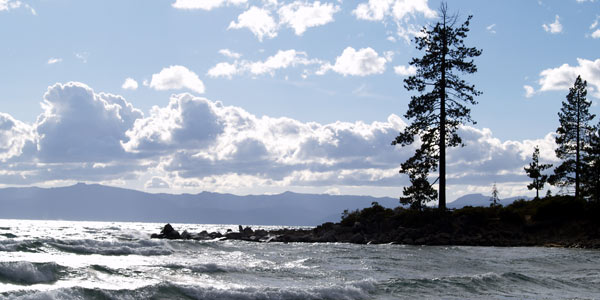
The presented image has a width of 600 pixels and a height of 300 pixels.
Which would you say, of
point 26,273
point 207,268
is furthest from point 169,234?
point 26,273

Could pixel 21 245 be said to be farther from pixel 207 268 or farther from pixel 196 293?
pixel 196 293

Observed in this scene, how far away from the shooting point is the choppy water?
12.0 metres

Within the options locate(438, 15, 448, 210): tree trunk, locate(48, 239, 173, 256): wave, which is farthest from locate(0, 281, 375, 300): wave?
locate(438, 15, 448, 210): tree trunk

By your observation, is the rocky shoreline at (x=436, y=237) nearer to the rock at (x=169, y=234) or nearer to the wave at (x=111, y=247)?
the rock at (x=169, y=234)

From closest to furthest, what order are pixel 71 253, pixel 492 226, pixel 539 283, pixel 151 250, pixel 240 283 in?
pixel 240 283
pixel 539 283
pixel 71 253
pixel 151 250
pixel 492 226

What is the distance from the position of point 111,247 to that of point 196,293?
439 inches

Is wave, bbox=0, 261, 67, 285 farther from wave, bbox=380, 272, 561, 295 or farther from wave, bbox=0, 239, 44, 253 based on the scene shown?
wave, bbox=380, 272, 561, 295

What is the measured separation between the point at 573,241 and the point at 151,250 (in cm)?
2244

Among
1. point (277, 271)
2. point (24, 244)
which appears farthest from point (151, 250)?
point (277, 271)

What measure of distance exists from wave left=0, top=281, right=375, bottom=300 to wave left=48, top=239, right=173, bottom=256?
9.23m

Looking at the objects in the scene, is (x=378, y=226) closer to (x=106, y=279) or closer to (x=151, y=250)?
(x=151, y=250)

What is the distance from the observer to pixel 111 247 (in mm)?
21547

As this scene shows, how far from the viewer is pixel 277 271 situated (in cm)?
1636

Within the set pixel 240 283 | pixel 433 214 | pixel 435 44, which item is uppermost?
pixel 435 44
